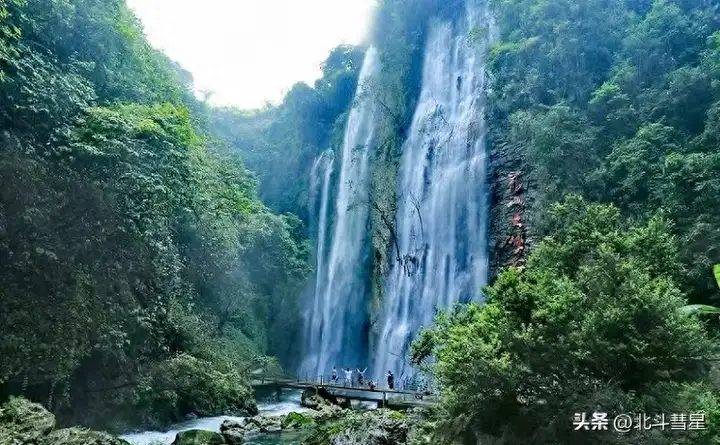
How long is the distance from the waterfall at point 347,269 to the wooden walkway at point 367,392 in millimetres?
4928

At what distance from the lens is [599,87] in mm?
16719

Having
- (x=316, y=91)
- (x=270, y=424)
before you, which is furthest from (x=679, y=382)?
(x=316, y=91)

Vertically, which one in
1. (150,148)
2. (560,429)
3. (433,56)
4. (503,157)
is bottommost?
(560,429)

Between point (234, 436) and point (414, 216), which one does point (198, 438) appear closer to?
point (234, 436)

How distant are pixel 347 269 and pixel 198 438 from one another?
767 inches

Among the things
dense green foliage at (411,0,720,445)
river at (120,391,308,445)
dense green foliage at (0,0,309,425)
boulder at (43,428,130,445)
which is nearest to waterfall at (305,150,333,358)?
dense green foliage at (0,0,309,425)

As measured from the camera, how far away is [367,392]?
1983cm

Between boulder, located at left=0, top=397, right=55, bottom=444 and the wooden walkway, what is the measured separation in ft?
26.0

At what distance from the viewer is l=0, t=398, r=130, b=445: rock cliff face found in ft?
29.5

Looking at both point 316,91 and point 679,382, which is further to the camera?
point 316,91

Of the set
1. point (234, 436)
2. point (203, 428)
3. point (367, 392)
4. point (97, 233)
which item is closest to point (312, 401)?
point (367, 392)

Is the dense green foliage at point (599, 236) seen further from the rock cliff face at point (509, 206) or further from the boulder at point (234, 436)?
the boulder at point (234, 436)

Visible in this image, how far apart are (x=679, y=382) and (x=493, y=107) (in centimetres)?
1665

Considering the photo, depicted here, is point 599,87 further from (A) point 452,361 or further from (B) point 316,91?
(B) point 316,91
